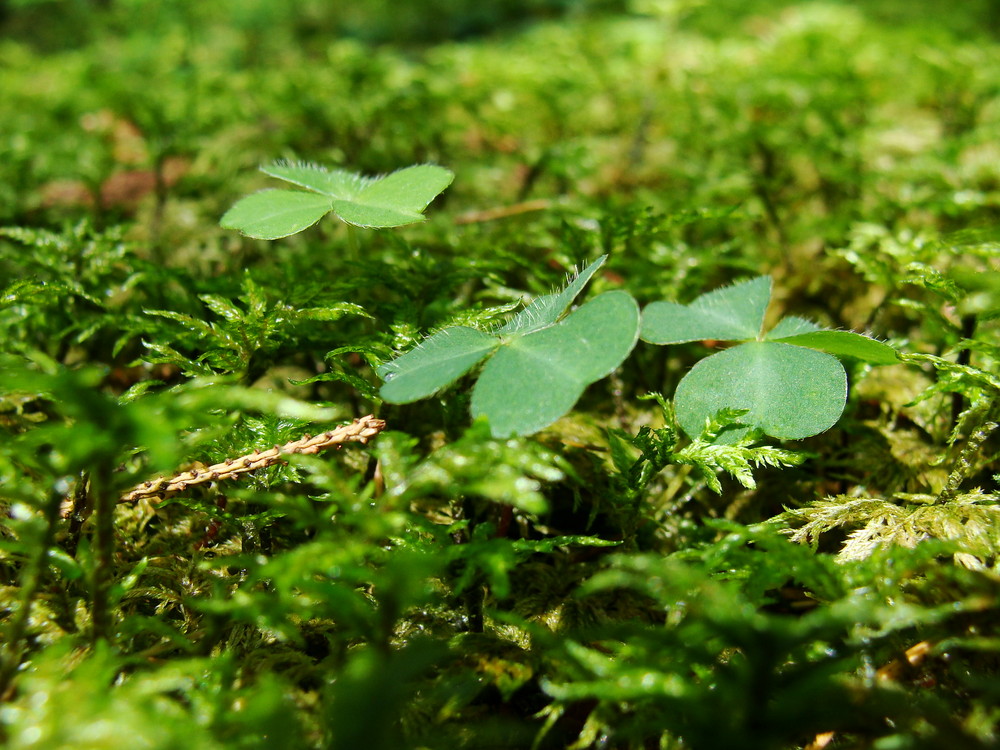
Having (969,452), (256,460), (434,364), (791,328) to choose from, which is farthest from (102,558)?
(969,452)

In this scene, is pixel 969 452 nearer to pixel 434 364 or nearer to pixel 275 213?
pixel 434 364

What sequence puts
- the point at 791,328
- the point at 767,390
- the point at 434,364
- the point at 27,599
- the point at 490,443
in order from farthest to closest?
the point at 791,328, the point at 767,390, the point at 434,364, the point at 490,443, the point at 27,599

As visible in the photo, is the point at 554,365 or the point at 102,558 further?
the point at 554,365

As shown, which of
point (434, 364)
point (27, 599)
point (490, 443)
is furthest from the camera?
point (434, 364)

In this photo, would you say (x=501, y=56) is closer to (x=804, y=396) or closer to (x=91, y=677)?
(x=804, y=396)

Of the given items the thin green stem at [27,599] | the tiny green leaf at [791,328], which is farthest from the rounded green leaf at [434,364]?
the tiny green leaf at [791,328]

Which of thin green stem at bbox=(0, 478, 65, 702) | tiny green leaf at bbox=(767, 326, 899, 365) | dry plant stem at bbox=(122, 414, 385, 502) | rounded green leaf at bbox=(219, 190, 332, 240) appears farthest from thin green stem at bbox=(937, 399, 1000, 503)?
thin green stem at bbox=(0, 478, 65, 702)

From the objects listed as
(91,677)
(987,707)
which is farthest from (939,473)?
(91,677)
